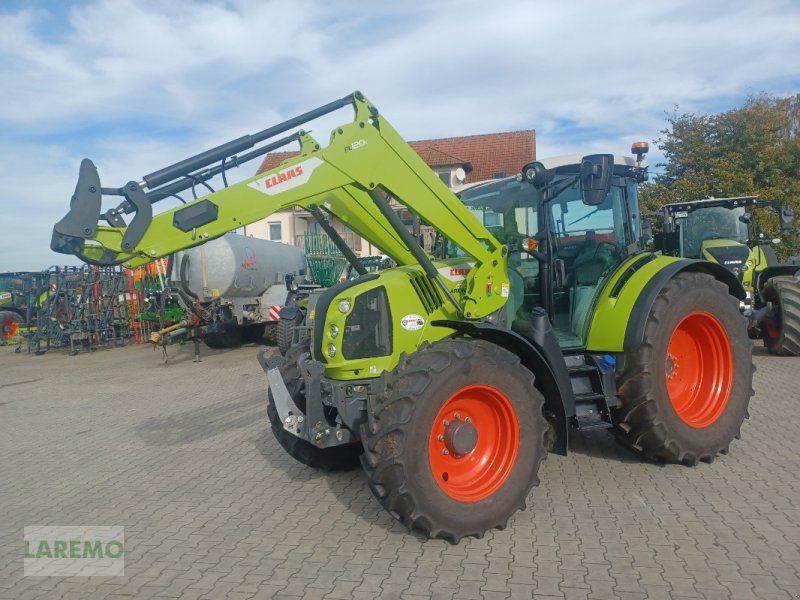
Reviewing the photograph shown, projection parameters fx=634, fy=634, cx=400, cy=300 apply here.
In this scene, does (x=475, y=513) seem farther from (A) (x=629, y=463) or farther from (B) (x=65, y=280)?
(B) (x=65, y=280)

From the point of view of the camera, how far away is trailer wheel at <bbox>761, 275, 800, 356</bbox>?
1002 cm

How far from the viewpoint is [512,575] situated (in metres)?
3.51

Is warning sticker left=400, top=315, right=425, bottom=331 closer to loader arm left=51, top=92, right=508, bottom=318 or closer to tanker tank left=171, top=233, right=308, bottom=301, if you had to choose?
loader arm left=51, top=92, right=508, bottom=318

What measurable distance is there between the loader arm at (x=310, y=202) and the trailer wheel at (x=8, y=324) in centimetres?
2141

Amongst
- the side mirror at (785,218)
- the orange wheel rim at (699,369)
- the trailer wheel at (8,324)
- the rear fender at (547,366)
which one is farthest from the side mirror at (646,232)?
the trailer wheel at (8,324)

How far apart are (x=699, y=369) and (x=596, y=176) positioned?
216 cm

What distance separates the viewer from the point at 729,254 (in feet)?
36.1

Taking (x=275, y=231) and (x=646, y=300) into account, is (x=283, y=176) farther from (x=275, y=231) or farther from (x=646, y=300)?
(x=275, y=231)

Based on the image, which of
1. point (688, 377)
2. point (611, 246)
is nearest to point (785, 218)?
point (688, 377)

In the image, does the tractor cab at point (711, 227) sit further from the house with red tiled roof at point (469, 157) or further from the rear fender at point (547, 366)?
the house with red tiled roof at point (469, 157)

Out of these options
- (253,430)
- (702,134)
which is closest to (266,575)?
(253,430)

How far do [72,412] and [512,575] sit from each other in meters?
7.56

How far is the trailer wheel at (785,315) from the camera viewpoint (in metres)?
10.0

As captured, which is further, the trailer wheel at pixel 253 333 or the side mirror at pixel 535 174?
the trailer wheel at pixel 253 333
